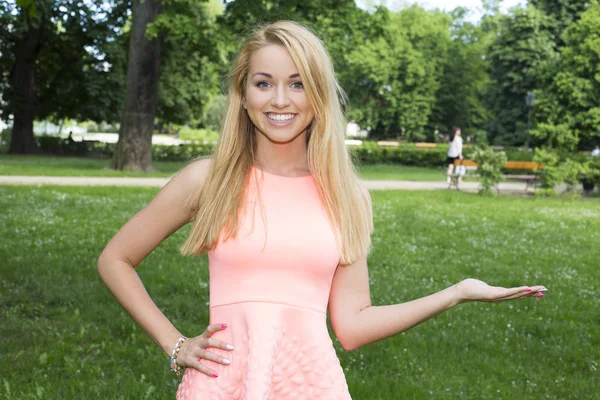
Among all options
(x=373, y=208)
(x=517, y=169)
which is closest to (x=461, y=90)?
(x=517, y=169)

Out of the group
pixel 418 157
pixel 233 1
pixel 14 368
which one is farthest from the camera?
pixel 418 157

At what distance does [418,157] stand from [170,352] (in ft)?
129

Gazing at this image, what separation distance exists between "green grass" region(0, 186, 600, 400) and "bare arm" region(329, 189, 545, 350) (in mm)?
3034

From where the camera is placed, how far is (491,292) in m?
2.24

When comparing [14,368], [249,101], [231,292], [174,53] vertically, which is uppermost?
[174,53]

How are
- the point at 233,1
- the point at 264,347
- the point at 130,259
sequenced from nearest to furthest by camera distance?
the point at 264,347 → the point at 130,259 → the point at 233,1

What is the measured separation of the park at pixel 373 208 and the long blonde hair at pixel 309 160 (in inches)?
6.3

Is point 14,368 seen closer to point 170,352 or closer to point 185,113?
point 170,352

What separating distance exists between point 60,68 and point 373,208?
26.8m

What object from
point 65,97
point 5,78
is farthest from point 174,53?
point 5,78

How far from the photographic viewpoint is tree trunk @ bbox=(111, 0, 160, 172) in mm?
23906

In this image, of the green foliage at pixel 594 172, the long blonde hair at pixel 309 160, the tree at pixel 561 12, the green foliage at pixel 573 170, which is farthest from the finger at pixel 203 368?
the tree at pixel 561 12

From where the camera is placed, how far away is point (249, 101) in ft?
8.41

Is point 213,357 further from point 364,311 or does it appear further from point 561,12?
point 561,12
